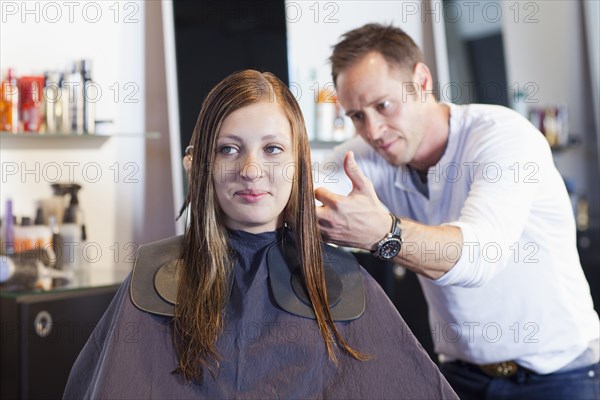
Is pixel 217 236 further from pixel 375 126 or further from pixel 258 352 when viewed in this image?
pixel 375 126

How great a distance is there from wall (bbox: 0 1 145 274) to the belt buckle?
1.60 m

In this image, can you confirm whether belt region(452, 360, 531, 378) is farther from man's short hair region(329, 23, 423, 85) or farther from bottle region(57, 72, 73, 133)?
bottle region(57, 72, 73, 133)

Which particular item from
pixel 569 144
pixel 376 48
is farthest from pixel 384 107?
pixel 569 144

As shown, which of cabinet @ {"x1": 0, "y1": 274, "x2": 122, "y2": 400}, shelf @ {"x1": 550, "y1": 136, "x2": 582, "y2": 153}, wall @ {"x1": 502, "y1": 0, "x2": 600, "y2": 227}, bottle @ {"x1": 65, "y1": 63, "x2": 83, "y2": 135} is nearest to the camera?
cabinet @ {"x1": 0, "y1": 274, "x2": 122, "y2": 400}

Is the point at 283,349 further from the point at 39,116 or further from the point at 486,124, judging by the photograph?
the point at 39,116

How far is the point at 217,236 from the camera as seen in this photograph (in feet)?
5.89

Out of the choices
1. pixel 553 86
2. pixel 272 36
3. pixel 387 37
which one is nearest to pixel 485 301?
pixel 387 37

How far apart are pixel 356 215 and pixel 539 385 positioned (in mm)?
832

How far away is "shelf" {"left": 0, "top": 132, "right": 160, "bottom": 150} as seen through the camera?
2.80 metres

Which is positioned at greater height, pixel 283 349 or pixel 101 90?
pixel 101 90

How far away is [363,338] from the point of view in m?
1.78

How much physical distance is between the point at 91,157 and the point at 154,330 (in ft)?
5.09

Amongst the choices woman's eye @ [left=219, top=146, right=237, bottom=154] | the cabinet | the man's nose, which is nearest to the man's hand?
woman's eye @ [left=219, top=146, right=237, bottom=154]

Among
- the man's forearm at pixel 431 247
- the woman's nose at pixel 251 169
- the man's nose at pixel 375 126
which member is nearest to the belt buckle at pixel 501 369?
the man's forearm at pixel 431 247
